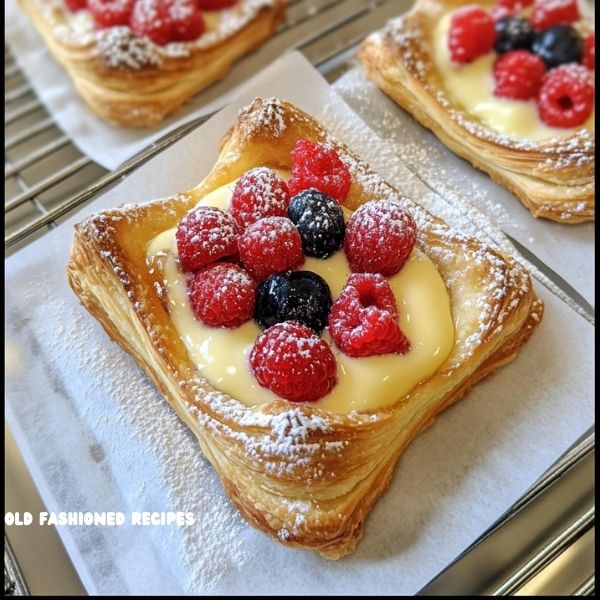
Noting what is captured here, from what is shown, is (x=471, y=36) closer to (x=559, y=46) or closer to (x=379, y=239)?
(x=559, y=46)

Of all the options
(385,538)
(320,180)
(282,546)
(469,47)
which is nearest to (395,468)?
(385,538)

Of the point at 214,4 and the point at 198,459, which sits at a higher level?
the point at 214,4

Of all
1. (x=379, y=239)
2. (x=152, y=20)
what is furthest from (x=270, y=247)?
(x=152, y=20)

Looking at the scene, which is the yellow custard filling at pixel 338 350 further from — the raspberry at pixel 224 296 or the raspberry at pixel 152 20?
the raspberry at pixel 152 20

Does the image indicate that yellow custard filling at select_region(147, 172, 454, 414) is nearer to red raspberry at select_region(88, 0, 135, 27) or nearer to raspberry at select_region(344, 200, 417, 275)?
raspberry at select_region(344, 200, 417, 275)

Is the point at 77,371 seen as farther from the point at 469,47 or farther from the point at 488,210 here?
the point at 469,47

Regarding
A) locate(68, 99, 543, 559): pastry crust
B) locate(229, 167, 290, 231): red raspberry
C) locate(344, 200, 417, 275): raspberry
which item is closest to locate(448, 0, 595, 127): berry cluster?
locate(68, 99, 543, 559): pastry crust

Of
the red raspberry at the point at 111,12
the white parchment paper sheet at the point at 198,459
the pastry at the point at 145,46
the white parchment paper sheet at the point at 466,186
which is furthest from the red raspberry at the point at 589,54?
the red raspberry at the point at 111,12
